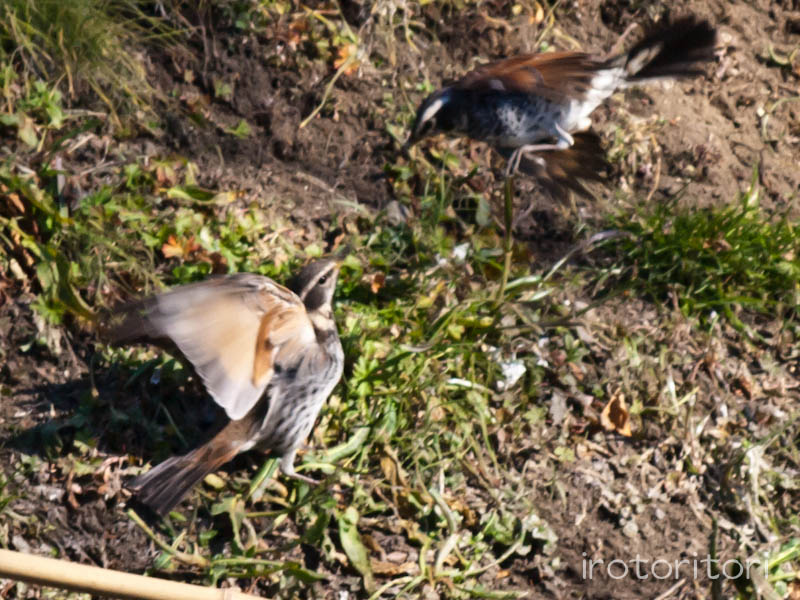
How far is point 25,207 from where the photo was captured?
459cm

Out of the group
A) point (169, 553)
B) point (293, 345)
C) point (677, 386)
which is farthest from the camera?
point (677, 386)

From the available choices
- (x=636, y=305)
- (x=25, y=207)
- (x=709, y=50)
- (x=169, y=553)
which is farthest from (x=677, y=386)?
(x=25, y=207)

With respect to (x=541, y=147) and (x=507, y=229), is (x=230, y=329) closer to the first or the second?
(x=507, y=229)

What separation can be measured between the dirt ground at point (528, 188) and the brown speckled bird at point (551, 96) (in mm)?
257

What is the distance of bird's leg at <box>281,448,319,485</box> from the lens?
13.9ft

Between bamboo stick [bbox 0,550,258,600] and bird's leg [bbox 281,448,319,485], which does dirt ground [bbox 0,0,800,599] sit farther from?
bamboo stick [bbox 0,550,258,600]

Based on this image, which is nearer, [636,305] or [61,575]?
[61,575]

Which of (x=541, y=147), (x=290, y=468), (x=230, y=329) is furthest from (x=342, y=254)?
(x=541, y=147)

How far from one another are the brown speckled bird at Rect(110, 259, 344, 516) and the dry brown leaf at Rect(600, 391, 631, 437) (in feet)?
4.43

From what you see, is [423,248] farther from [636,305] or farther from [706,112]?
[706,112]

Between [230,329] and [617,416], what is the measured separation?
201cm

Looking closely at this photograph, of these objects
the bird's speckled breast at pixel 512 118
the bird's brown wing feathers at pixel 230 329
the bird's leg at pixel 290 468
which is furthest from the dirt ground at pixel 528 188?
the bird's brown wing feathers at pixel 230 329

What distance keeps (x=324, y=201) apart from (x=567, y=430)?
5.74 feet

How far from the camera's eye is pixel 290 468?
4.25m
